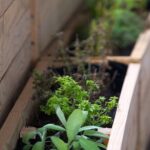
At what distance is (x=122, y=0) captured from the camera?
10.4 ft

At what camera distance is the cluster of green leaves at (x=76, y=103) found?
184 centimetres

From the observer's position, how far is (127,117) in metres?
1.95

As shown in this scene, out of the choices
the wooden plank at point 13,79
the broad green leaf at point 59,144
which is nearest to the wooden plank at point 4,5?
the wooden plank at point 13,79

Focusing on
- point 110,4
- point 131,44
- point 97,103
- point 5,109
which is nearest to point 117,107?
point 97,103

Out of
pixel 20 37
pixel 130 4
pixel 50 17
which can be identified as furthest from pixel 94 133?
pixel 130 4

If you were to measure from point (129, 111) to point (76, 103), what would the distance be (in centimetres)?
24

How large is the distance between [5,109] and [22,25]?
37 centimetres

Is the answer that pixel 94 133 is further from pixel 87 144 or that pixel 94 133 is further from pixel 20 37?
pixel 20 37

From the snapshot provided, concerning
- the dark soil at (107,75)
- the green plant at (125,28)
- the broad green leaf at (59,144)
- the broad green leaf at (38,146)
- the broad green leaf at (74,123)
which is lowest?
the broad green leaf at (38,146)

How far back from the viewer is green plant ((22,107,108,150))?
1682 millimetres

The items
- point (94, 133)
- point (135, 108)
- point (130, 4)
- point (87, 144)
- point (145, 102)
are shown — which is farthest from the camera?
point (130, 4)

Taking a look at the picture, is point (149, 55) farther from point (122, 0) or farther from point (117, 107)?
point (117, 107)

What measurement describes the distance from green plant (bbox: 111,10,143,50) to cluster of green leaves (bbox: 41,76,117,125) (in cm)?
105

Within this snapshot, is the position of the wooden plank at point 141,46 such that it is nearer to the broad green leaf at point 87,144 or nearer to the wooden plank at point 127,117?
the wooden plank at point 127,117
